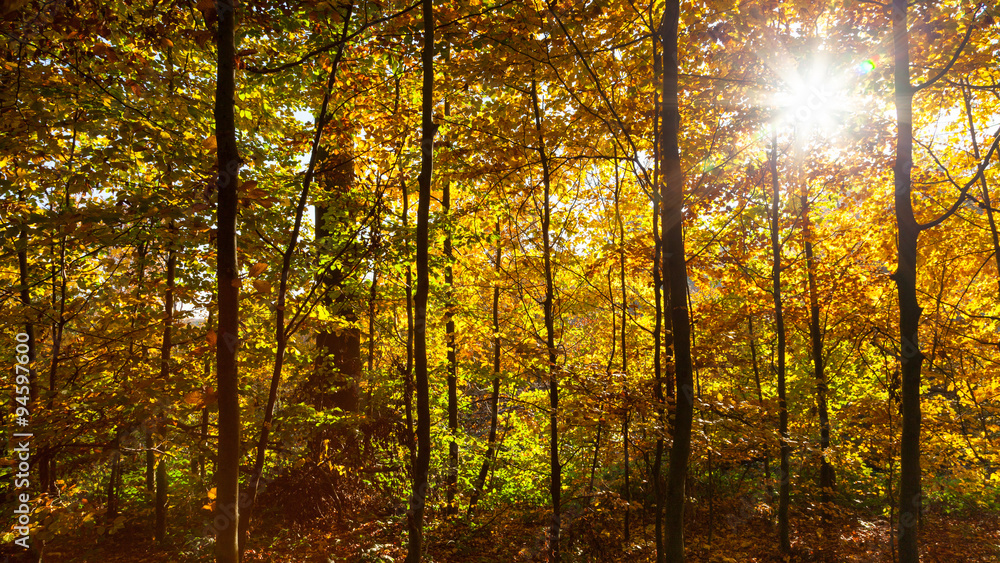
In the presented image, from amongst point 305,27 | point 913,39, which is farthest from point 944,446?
point 305,27

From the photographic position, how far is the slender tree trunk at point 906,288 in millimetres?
4047

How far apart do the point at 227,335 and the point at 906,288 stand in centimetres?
566

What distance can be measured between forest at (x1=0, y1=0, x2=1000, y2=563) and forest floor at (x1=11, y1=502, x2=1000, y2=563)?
0.08 m

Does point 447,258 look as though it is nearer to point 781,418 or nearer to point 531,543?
point 531,543

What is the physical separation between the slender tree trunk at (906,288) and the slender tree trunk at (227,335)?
5.46 metres

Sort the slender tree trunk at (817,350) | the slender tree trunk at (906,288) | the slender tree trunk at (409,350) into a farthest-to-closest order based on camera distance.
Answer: the slender tree trunk at (817,350) → the slender tree trunk at (409,350) → the slender tree trunk at (906,288)

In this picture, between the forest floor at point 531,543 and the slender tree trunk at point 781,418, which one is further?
the slender tree trunk at point 781,418

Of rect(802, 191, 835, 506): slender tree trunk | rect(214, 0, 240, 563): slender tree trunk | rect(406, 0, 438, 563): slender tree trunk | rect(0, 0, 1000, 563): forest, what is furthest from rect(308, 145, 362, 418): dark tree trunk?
rect(802, 191, 835, 506): slender tree trunk

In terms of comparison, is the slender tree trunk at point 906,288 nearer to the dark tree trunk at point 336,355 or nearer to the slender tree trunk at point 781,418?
the slender tree trunk at point 781,418

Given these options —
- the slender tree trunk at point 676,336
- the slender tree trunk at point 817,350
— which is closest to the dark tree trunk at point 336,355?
the slender tree trunk at point 676,336

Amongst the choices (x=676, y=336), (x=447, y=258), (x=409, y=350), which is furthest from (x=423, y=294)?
(x=409, y=350)

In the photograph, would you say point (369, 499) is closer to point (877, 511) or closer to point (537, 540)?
point (537, 540)

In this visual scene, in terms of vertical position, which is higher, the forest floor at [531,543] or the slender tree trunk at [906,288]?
the slender tree trunk at [906,288]

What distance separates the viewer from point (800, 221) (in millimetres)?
10102
